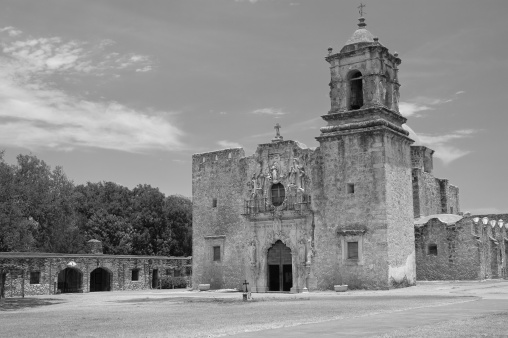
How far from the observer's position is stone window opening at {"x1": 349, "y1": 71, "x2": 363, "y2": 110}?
34.7m

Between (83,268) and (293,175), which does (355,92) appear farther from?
(83,268)

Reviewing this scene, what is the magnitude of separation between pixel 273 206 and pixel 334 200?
3.73m

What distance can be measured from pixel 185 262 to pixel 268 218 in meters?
17.4

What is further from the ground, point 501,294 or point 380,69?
point 380,69

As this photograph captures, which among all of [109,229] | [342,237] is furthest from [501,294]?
[109,229]

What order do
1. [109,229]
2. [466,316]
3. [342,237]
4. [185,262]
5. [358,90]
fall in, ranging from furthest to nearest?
[109,229] < [185,262] < [358,90] < [342,237] < [466,316]

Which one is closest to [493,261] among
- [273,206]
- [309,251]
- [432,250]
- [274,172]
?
[432,250]

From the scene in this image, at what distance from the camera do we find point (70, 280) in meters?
44.3

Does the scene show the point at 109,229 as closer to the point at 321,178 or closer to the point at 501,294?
the point at 321,178

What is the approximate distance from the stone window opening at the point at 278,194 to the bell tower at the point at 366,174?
236cm

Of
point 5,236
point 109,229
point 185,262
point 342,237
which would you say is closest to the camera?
point 5,236

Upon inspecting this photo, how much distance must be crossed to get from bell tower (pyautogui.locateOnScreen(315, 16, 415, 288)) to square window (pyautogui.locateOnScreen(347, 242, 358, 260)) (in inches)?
2.0

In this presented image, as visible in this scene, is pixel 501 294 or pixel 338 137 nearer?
pixel 501 294

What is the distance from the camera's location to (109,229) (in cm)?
6253
